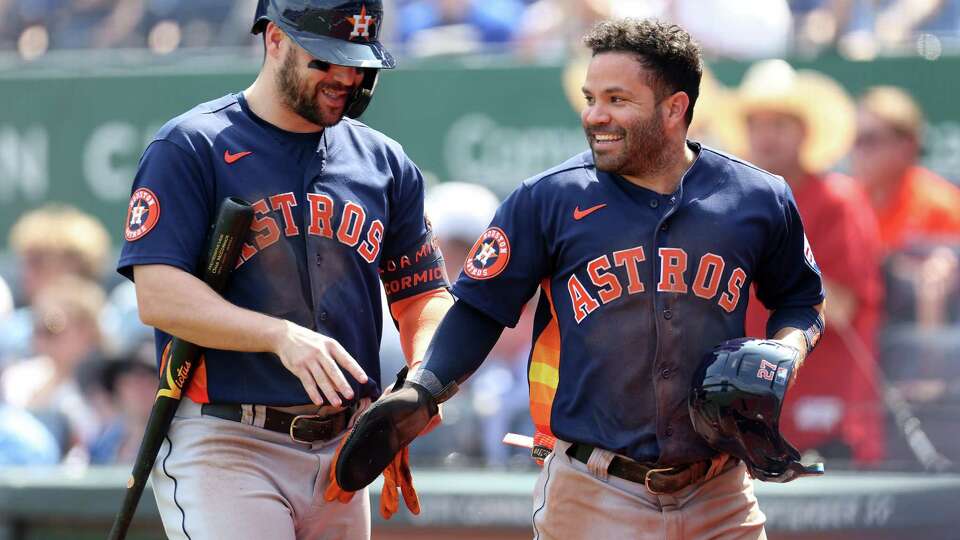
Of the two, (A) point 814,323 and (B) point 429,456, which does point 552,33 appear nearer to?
(B) point 429,456

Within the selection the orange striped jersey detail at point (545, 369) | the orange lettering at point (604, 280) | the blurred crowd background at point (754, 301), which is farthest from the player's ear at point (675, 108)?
the blurred crowd background at point (754, 301)

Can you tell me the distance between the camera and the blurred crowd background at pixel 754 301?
6.55 m

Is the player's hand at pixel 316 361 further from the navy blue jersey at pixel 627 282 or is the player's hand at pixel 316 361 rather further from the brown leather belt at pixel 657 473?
the brown leather belt at pixel 657 473

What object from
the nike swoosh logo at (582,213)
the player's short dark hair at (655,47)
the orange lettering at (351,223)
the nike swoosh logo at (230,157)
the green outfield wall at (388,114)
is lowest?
the green outfield wall at (388,114)

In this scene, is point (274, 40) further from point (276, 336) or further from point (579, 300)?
point (579, 300)

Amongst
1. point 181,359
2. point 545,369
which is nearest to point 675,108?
point 545,369

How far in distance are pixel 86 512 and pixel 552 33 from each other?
3464 mm

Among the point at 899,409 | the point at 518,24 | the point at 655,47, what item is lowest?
the point at 899,409

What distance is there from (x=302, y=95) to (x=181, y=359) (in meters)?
0.70

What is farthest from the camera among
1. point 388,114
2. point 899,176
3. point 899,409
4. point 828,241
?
point 388,114

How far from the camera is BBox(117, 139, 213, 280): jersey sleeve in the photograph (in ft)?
11.3

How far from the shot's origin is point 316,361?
10.9 ft

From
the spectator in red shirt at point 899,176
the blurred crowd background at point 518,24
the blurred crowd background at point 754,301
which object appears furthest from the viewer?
the blurred crowd background at point 518,24

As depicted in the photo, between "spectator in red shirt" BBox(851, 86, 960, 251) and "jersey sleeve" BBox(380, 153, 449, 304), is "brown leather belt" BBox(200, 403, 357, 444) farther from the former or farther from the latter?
"spectator in red shirt" BBox(851, 86, 960, 251)
